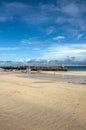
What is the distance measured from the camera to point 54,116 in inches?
401

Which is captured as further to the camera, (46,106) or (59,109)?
(46,106)

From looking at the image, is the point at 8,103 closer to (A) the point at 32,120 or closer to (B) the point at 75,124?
(A) the point at 32,120

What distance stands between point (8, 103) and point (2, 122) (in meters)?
4.03

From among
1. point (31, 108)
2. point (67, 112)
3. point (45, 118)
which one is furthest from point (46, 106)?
point (45, 118)

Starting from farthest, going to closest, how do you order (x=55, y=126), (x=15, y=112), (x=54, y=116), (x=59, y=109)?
1. (x=59, y=109)
2. (x=15, y=112)
3. (x=54, y=116)
4. (x=55, y=126)

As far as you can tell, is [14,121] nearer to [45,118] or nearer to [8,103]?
[45,118]

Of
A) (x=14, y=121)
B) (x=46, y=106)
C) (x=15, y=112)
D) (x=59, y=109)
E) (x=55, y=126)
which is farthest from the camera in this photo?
(x=46, y=106)

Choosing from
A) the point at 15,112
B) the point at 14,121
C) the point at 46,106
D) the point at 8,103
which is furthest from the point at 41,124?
the point at 8,103

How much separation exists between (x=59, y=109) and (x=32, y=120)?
2.55m

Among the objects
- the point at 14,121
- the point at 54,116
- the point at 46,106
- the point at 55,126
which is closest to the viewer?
the point at 55,126

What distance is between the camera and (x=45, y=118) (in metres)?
9.81

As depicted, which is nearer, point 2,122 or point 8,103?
point 2,122

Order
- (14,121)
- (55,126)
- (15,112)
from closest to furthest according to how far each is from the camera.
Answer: (55,126)
(14,121)
(15,112)

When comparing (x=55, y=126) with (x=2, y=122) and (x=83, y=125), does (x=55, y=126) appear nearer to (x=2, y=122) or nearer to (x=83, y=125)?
(x=83, y=125)
